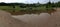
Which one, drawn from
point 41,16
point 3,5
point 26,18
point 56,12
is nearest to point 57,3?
point 56,12

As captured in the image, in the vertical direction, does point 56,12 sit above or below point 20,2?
below

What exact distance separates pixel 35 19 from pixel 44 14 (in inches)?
3.7

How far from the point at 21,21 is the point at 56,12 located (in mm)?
321

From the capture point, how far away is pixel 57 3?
108 centimetres

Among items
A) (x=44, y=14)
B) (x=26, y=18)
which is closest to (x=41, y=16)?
(x=44, y=14)

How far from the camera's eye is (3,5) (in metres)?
1.04

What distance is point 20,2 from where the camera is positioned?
1.06 metres

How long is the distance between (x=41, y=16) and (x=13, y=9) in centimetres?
25

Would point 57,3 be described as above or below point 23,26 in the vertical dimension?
above

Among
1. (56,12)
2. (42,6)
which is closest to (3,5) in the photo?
(42,6)

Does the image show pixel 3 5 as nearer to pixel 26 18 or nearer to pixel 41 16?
pixel 26 18

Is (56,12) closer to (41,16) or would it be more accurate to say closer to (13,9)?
(41,16)

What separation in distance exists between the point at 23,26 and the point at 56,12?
1.04 ft

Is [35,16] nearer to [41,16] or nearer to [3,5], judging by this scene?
[41,16]
